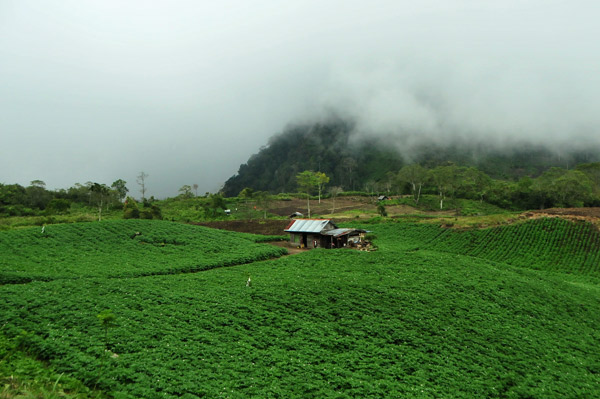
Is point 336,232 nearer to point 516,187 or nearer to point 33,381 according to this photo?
point 33,381

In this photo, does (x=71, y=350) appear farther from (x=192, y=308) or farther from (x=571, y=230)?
(x=571, y=230)

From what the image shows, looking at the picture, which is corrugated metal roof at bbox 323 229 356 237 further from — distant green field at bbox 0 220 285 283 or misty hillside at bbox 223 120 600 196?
misty hillside at bbox 223 120 600 196

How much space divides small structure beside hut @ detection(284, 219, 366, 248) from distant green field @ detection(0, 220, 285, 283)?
5252mm

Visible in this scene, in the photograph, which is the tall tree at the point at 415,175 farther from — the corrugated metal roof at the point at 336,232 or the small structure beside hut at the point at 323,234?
the corrugated metal roof at the point at 336,232

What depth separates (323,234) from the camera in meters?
41.2

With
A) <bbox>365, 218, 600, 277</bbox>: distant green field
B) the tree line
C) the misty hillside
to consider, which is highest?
the misty hillside

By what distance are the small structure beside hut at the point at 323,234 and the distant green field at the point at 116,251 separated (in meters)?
5.25

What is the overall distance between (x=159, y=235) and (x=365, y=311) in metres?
31.0

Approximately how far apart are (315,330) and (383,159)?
162m

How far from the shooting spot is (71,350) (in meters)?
12.0

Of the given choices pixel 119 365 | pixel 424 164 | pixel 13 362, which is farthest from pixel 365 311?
pixel 424 164

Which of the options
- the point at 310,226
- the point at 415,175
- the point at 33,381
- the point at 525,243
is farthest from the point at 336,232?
the point at 415,175

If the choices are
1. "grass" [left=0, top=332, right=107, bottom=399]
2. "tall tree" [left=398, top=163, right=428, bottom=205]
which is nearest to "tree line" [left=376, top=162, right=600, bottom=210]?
"tall tree" [left=398, top=163, right=428, bottom=205]

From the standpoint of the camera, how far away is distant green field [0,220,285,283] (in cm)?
2506
